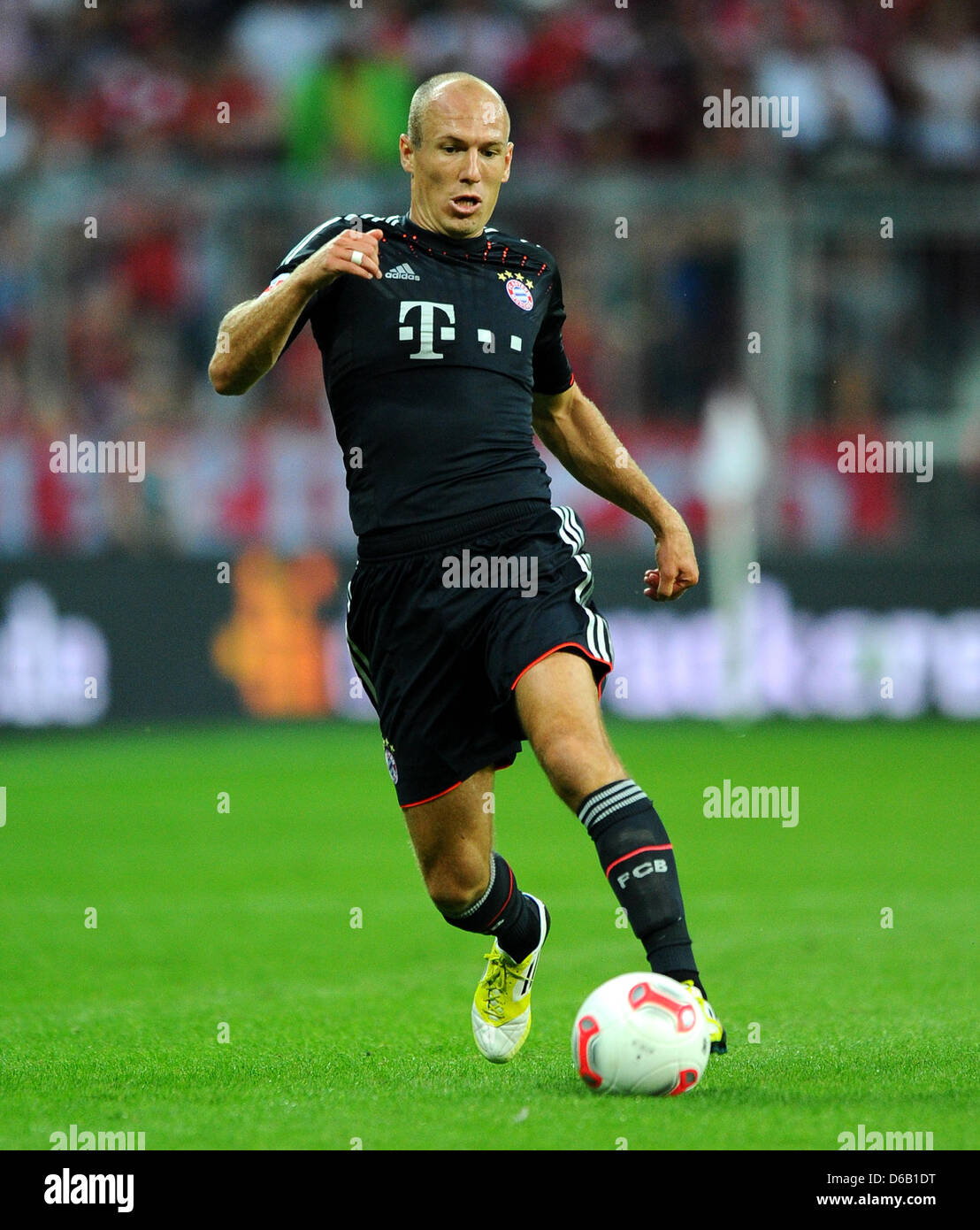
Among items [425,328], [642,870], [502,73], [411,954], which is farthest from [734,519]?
[642,870]

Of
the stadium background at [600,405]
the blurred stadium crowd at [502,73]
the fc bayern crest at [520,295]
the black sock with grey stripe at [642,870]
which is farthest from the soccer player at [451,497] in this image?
the blurred stadium crowd at [502,73]

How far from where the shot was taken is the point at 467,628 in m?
4.98

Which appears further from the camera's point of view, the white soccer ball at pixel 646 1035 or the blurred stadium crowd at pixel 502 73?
the blurred stadium crowd at pixel 502 73

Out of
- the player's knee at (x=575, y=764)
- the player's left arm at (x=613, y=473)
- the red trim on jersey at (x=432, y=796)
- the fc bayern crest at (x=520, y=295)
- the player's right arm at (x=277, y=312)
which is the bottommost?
the red trim on jersey at (x=432, y=796)

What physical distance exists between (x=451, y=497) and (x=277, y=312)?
0.67m

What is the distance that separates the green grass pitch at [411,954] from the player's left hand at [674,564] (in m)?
1.27

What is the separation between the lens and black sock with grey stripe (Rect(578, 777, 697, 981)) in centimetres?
459

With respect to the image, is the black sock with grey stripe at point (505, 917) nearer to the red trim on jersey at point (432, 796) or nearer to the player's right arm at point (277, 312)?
the red trim on jersey at point (432, 796)

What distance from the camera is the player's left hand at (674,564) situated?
207 inches

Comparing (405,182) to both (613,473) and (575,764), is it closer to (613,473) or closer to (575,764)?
(613,473)

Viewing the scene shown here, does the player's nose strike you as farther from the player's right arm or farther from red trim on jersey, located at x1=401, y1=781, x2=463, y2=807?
red trim on jersey, located at x1=401, y1=781, x2=463, y2=807

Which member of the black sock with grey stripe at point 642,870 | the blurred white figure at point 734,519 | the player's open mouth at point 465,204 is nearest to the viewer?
the black sock with grey stripe at point 642,870

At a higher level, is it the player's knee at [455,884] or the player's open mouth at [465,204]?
the player's open mouth at [465,204]
